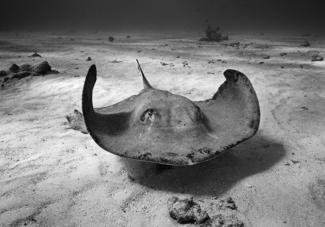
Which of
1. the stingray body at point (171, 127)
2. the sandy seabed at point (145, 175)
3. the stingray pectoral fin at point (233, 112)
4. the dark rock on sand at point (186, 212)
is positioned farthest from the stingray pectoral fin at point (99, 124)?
the stingray pectoral fin at point (233, 112)

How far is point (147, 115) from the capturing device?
2.34 m

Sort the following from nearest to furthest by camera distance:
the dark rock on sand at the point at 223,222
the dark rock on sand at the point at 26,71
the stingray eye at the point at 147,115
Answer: the dark rock on sand at the point at 223,222
the stingray eye at the point at 147,115
the dark rock on sand at the point at 26,71

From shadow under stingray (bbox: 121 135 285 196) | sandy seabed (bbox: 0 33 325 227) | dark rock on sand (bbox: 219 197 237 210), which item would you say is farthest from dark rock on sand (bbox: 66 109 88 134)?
dark rock on sand (bbox: 219 197 237 210)

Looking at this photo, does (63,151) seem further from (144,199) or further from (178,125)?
(178,125)

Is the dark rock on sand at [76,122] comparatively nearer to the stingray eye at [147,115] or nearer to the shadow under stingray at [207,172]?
the shadow under stingray at [207,172]

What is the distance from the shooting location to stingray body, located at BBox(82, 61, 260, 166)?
1866 millimetres

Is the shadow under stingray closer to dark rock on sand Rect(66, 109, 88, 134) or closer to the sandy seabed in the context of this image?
the sandy seabed

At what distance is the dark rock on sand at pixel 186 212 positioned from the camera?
70.7 inches

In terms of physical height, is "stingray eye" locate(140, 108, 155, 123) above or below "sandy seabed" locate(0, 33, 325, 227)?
above

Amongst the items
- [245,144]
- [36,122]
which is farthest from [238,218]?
[36,122]

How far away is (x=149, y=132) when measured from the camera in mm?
2148

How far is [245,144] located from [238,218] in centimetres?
139

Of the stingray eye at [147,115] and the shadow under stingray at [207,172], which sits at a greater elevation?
the stingray eye at [147,115]

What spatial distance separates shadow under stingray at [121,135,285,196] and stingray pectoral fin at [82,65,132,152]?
1.97 ft
